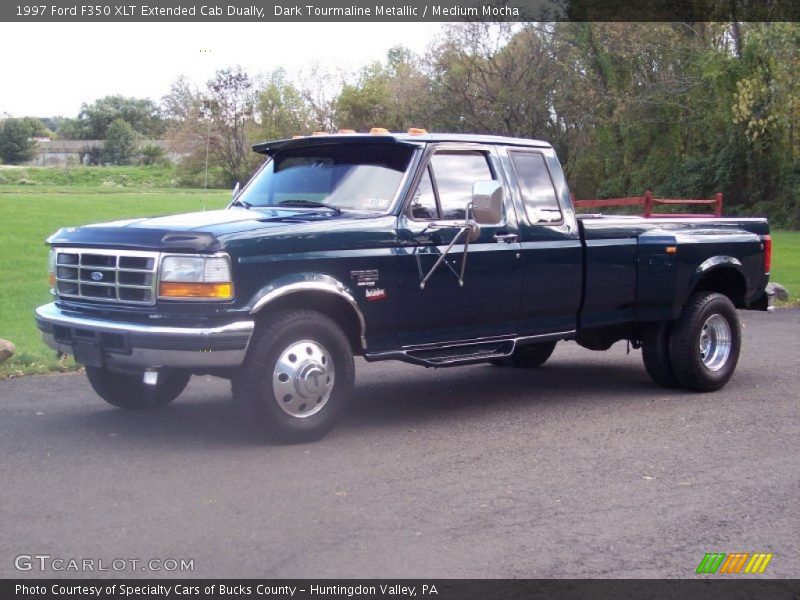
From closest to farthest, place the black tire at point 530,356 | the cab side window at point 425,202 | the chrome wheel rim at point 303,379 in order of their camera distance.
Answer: the chrome wheel rim at point 303,379, the cab side window at point 425,202, the black tire at point 530,356

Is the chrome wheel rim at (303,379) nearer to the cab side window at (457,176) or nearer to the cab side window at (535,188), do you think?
the cab side window at (457,176)

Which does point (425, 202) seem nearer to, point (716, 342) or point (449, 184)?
point (449, 184)

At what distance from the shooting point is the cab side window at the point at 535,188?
27.3 ft

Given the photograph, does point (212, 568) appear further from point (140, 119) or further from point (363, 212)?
point (140, 119)

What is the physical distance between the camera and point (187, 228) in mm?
6660

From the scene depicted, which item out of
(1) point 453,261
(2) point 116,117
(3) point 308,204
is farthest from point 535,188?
(2) point 116,117

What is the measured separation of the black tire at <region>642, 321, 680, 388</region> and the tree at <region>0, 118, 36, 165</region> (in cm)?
5625

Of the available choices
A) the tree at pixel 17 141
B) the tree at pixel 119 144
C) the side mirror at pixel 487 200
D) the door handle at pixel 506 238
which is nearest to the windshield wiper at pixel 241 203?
the side mirror at pixel 487 200

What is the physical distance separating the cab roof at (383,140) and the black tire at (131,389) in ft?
6.38

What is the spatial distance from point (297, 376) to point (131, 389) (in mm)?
1680

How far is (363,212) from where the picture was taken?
758cm

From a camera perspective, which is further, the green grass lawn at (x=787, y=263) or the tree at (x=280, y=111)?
the tree at (x=280, y=111)
